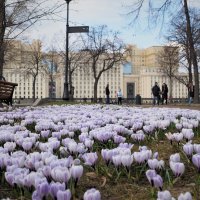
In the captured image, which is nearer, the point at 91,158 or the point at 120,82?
the point at 91,158

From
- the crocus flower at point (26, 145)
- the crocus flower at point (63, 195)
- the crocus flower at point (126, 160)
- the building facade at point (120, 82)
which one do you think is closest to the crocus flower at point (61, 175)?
the crocus flower at point (63, 195)

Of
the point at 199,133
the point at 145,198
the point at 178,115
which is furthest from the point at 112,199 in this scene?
the point at 178,115

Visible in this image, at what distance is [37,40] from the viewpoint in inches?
2598

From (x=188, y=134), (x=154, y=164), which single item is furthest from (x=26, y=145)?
(x=188, y=134)

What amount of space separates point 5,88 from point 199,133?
10336 millimetres

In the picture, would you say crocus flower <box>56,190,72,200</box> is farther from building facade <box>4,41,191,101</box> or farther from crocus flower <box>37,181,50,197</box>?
building facade <box>4,41,191,101</box>

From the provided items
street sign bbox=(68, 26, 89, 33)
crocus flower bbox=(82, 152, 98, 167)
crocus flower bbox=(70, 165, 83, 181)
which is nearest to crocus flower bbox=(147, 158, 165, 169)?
crocus flower bbox=(82, 152, 98, 167)

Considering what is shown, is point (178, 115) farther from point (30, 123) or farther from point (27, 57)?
point (27, 57)

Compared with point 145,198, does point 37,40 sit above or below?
above

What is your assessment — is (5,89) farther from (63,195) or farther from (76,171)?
(63,195)

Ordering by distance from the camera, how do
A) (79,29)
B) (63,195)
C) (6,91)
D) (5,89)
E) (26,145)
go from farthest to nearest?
1. (79,29)
2. (6,91)
3. (5,89)
4. (26,145)
5. (63,195)

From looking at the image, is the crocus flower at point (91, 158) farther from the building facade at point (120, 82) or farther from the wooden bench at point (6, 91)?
the building facade at point (120, 82)

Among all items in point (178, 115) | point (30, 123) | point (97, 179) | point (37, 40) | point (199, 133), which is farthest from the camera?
point (37, 40)

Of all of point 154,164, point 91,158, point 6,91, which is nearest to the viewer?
point 154,164
